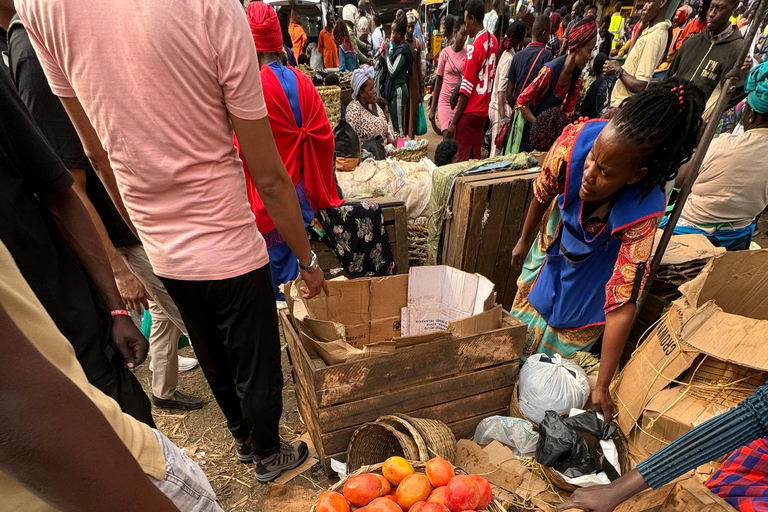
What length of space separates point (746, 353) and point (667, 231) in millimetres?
633

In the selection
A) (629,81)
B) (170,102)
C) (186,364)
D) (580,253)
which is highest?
(170,102)

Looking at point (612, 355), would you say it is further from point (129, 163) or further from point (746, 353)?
point (129, 163)

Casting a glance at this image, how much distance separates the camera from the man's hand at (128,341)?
1.38 metres

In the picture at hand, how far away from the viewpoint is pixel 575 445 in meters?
1.81

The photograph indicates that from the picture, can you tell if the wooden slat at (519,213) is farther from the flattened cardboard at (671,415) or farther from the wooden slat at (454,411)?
the flattened cardboard at (671,415)

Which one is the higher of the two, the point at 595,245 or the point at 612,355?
the point at 595,245

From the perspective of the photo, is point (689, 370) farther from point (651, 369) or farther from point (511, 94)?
point (511, 94)

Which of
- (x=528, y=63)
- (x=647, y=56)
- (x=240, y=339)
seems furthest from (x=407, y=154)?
(x=240, y=339)

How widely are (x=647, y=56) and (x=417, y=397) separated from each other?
507 cm

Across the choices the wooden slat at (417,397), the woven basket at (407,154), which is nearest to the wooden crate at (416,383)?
the wooden slat at (417,397)

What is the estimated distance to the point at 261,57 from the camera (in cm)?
247

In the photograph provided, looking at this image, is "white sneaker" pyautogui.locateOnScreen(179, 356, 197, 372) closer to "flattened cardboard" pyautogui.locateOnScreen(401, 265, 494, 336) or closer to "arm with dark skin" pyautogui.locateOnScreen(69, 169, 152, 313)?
"arm with dark skin" pyautogui.locateOnScreen(69, 169, 152, 313)

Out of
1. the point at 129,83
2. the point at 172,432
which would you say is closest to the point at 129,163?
the point at 129,83

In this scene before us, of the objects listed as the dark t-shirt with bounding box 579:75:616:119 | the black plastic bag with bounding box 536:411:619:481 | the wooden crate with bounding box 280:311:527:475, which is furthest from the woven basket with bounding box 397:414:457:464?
the dark t-shirt with bounding box 579:75:616:119
